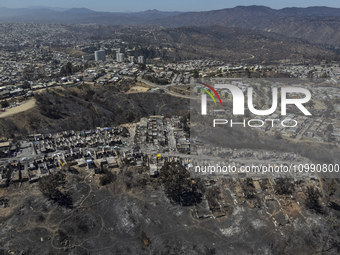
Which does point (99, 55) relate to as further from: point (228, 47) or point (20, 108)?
point (228, 47)

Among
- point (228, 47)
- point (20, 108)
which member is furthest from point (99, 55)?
point (228, 47)

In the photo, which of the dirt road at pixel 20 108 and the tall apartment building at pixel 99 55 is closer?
the dirt road at pixel 20 108

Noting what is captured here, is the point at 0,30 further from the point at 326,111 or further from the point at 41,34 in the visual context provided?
the point at 326,111

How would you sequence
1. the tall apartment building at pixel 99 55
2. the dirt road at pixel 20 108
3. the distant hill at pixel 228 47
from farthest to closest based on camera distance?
the distant hill at pixel 228 47, the tall apartment building at pixel 99 55, the dirt road at pixel 20 108

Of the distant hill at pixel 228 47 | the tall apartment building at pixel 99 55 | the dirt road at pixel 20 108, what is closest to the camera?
the dirt road at pixel 20 108

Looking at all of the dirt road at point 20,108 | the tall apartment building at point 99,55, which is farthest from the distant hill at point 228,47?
the dirt road at point 20,108

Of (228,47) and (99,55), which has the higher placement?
(228,47)

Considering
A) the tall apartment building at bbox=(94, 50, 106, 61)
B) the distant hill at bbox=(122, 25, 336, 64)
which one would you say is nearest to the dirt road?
the tall apartment building at bbox=(94, 50, 106, 61)

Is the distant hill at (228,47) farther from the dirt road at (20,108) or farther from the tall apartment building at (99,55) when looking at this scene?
the dirt road at (20,108)

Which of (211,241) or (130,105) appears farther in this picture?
(130,105)

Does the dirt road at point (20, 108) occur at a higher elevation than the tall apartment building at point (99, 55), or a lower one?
lower

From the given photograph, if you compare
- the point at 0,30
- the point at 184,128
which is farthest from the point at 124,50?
the point at 0,30
